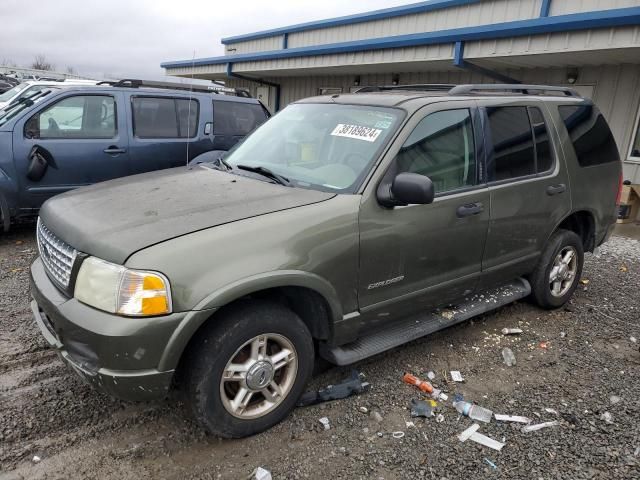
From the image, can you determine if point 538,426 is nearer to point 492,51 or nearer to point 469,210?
point 469,210

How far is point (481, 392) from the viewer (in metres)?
3.33

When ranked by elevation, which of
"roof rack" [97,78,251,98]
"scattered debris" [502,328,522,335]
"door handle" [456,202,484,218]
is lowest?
"scattered debris" [502,328,522,335]

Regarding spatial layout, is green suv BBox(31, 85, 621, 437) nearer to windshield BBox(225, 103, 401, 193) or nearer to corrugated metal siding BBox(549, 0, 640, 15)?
windshield BBox(225, 103, 401, 193)

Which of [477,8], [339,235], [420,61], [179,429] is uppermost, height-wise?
[477,8]

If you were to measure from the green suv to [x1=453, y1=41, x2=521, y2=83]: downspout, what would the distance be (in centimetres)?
488

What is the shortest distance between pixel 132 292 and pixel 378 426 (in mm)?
1649

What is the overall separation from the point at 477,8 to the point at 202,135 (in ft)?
22.2

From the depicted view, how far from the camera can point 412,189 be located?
2.82 metres

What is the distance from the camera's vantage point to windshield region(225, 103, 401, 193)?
3.12 meters

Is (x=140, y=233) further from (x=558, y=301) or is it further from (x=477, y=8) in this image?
(x=477, y=8)

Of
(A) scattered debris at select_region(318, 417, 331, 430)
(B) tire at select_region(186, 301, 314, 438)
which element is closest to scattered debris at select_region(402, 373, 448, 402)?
(A) scattered debris at select_region(318, 417, 331, 430)

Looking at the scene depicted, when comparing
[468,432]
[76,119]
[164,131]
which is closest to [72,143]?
[76,119]

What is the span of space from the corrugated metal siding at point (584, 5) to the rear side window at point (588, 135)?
451cm

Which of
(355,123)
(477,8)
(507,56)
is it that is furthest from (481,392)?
(477,8)
